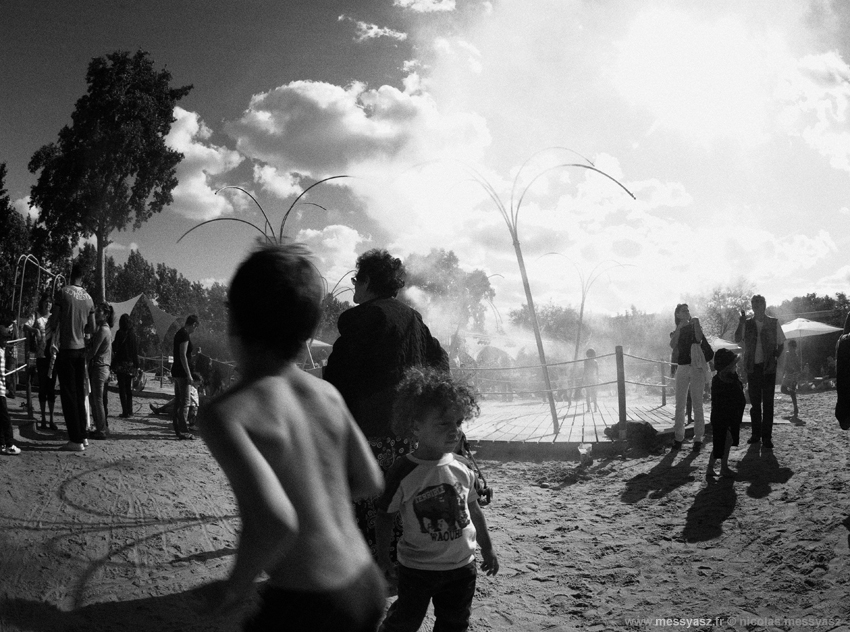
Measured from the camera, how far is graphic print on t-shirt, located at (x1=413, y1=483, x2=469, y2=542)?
2.18 meters

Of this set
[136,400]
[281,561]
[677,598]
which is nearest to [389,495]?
[281,561]

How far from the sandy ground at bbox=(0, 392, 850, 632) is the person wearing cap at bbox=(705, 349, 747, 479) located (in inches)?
11.1

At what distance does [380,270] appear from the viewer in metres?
3.44

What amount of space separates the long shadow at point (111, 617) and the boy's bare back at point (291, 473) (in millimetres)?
2167

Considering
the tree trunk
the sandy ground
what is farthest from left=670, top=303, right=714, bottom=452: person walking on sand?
the tree trunk

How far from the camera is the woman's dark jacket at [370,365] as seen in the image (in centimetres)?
326

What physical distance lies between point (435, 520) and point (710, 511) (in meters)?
3.93

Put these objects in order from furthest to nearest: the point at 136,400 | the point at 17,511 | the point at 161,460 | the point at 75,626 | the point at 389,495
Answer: the point at 136,400, the point at 161,460, the point at 17,511, the point at 75,626, the point at 389,495

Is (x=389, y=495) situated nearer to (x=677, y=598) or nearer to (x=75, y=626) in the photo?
(x=75, y=626)

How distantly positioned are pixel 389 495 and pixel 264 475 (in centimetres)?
127

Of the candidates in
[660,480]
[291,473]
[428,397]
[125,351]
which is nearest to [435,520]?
[428,397]

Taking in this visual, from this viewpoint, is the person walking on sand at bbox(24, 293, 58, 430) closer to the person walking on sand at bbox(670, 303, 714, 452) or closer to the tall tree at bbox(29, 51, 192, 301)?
the person walking on sand at bbox(670, 303, 714, 452)

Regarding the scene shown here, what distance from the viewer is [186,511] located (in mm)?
4969

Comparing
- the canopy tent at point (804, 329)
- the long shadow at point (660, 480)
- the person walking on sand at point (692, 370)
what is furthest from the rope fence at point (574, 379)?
the canopy tent at point (804, 329)
